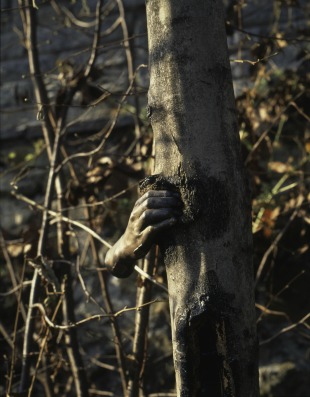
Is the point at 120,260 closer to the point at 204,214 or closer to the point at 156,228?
the point at 156,228

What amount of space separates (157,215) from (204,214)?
117mm

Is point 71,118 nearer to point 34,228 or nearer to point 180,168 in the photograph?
point 34,228

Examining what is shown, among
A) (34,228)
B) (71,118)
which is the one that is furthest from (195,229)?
(71,118)

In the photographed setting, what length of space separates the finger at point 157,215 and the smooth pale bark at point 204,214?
3 cm

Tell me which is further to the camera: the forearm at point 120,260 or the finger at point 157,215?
the forearm at point 120,260

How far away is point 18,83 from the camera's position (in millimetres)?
4711

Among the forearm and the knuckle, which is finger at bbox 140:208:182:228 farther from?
the forearm

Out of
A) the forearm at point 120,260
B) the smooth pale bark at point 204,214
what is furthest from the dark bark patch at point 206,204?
the forearm at point 120,260

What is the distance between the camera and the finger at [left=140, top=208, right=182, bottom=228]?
5.12ft

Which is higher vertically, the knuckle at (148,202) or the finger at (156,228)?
the knuckle at (148,202)

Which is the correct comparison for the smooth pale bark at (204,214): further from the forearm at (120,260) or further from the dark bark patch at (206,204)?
the forearm at (120,260)

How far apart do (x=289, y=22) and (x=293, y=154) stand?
2.86 ft

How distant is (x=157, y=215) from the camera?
5.17 ft

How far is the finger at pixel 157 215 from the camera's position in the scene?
156 cm
